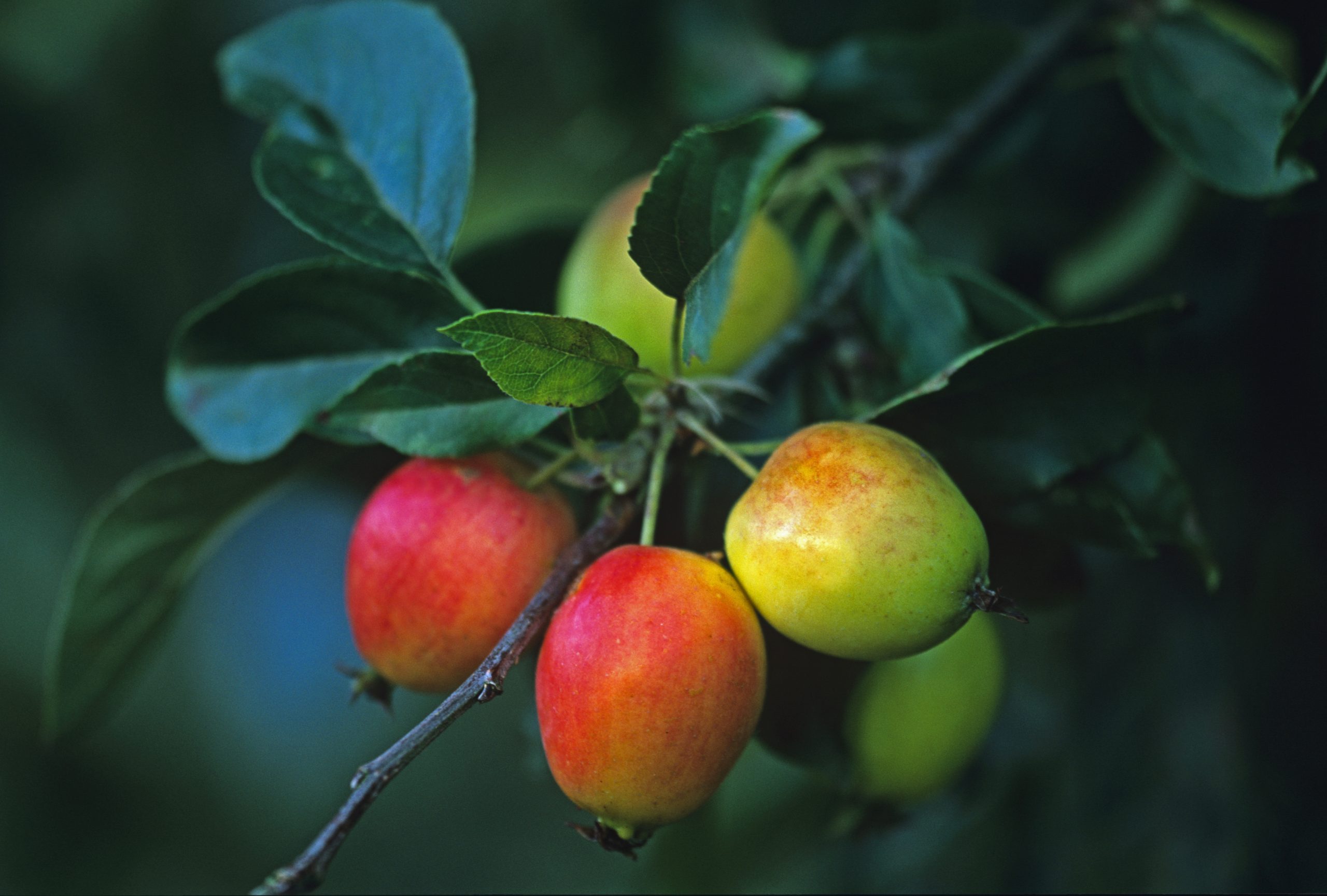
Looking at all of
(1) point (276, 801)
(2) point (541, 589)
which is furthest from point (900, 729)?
(1) point (276, 801)

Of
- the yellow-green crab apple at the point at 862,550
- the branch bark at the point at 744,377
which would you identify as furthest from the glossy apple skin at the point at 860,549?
the branch bark at the point at 744,377

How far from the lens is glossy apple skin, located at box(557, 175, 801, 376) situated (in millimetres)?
755

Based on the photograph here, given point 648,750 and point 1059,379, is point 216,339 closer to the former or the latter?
point 648,750

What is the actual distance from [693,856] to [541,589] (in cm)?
84

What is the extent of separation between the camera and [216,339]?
0.73 meters

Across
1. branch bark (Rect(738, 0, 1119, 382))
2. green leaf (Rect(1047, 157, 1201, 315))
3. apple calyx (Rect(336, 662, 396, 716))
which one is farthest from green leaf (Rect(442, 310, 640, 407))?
green leaf (Rect(1047, 157, 1201, 315))

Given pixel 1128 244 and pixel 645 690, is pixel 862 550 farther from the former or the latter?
pixel 1128 244

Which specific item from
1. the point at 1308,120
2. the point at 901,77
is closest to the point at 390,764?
the point at 1308,120

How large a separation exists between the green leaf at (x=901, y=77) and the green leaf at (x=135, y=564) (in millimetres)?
568

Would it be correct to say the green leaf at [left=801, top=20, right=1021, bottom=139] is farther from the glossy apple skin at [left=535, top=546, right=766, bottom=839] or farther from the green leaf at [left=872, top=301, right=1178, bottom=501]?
the glossy apple skin at [left=535, top=546, right=766, bottom=839]

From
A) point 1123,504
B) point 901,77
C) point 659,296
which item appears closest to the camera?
point 1123,504

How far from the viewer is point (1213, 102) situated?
2.63 feet

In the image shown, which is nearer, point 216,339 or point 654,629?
point 654,629

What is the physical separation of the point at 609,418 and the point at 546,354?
8 centimetres
